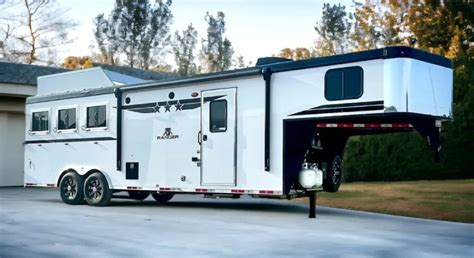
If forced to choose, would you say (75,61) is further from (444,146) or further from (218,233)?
(218,233)

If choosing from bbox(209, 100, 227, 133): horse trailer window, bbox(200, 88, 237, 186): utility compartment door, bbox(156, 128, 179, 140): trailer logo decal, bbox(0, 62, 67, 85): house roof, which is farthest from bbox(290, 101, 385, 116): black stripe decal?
bbox(0, 62, 67, 85): house roof

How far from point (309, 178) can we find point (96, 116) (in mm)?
6129

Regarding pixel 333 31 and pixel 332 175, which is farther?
pixel 333 31

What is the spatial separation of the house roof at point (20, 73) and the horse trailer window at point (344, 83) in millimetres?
14985

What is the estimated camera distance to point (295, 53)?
2042 inches

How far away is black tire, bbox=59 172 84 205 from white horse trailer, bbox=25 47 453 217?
0.10ft

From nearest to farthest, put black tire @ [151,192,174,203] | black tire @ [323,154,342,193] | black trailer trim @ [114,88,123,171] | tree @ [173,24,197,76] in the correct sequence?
black tire @ [323,154,342,193] < black trailer trim @ [114,88,123,171] < black tire @ [151,192,174,203] < tree @ [173,24,197,76]

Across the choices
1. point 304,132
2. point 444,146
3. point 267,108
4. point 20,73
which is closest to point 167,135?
point 267,108

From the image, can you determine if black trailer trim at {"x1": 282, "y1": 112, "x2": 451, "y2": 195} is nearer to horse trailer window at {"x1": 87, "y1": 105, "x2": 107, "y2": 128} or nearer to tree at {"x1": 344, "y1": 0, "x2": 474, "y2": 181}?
horse trailer window at {"x1": 87, "y1": 105, "x2": 107, "y2": 128}

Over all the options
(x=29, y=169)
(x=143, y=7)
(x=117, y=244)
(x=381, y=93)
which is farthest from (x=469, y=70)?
(x=143, y=7)

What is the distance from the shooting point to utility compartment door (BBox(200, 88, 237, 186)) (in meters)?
13.2

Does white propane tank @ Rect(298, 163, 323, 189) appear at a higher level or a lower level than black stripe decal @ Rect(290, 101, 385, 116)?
lower

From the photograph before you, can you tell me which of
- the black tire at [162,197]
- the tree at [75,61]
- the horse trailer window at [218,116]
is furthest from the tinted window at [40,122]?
the tree at [75,61]

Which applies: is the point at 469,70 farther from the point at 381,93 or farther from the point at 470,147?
the point at 381,93
